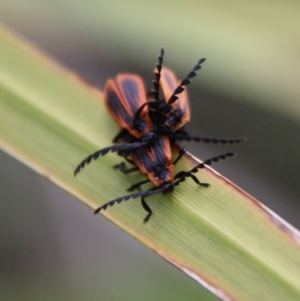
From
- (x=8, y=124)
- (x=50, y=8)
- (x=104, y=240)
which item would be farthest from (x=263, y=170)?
(x=8, y=124)

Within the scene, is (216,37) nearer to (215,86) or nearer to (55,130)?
(215,86)

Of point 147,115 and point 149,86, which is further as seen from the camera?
point 149,86

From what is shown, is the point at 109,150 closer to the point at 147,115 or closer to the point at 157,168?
the point at 157,168

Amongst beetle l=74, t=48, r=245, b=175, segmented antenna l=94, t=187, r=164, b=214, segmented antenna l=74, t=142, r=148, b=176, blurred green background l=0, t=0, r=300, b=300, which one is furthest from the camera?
blurred green background l=0, t=0, r=300, b=300

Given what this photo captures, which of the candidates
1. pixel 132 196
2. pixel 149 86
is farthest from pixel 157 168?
pixel 149 86

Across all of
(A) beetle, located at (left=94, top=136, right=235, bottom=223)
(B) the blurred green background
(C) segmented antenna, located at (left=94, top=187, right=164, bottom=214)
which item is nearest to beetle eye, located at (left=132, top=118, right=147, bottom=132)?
(A) beetle, located at (left=94, top=136, right=235, bottom=223)

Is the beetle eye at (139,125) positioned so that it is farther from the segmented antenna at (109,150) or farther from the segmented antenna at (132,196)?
the segmented antenna at (132,196)

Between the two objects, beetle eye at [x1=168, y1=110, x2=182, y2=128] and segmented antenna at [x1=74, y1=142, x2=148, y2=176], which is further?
beetle eye at [x1=168, y1=110, x2=182, y2=128]

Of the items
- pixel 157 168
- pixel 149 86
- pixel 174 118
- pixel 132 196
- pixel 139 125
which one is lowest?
pixel 132 196

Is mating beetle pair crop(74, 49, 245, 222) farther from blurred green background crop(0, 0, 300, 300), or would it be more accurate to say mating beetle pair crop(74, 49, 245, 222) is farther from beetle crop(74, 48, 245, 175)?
blurred green background crop(0, 0, 300, 300)
